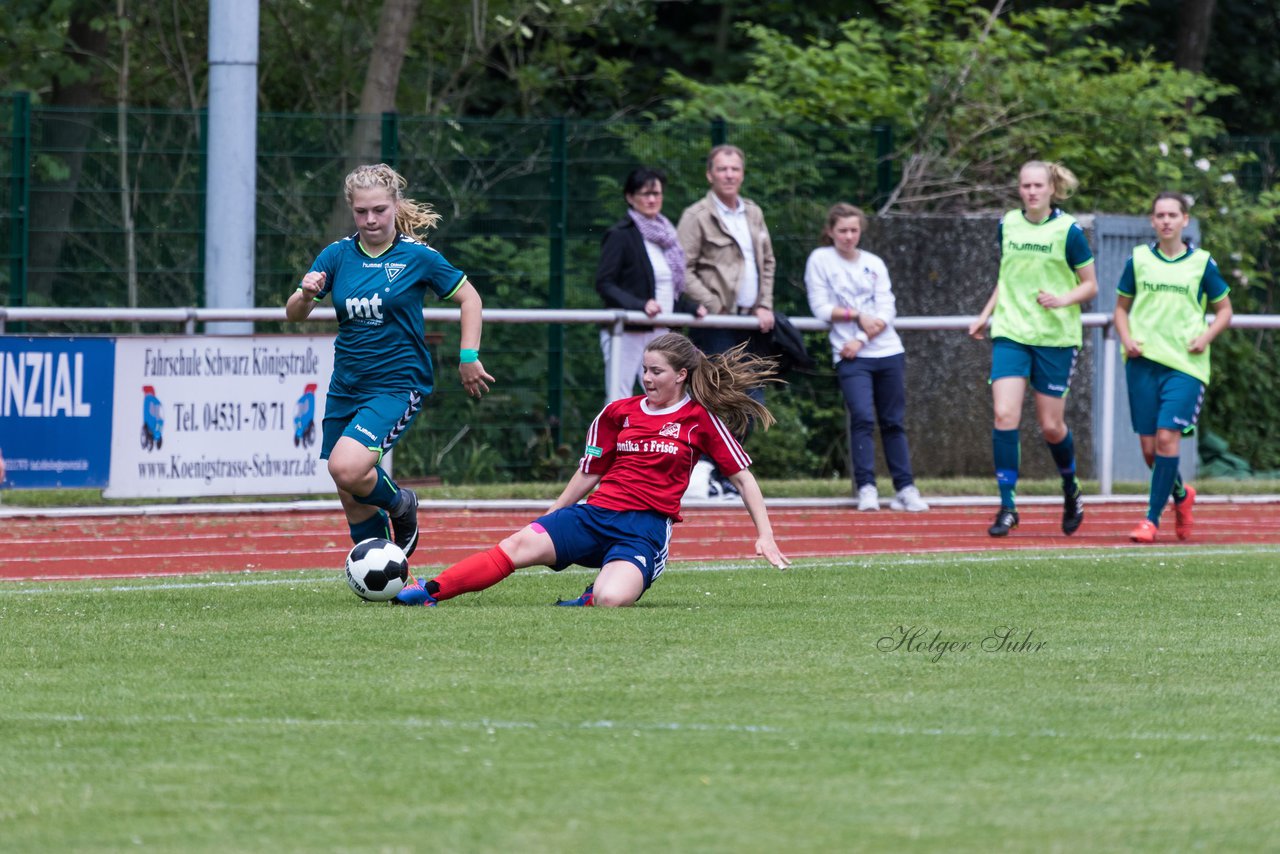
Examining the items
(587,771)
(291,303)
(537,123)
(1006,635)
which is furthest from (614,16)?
(587,771)

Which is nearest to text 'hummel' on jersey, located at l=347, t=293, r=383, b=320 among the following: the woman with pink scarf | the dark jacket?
the woman with pink scarf

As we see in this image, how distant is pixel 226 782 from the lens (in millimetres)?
4855

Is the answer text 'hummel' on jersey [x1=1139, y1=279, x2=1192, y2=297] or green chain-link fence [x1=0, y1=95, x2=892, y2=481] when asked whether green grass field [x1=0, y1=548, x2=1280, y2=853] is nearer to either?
text 'hummel' on jersey [x1=1139, y1=279, x2=1192, y2=297]


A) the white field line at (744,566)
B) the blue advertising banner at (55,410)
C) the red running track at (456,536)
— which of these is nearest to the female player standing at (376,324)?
the white field line at (744,566)

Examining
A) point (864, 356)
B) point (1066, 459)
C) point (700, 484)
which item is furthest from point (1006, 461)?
point (700, 484)

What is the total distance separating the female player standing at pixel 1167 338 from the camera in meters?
11.7

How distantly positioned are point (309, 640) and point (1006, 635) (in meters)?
2.52

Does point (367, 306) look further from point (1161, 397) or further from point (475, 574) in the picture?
point (1161, 397)

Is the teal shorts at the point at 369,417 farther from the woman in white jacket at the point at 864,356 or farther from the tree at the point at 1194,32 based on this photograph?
the tree at the point at 1194,32

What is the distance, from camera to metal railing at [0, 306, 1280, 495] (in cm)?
1235

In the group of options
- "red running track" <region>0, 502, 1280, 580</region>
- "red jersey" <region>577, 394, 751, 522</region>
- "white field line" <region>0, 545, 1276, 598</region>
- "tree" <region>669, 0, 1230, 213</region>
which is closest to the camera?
"red jersey" <region>577, 394, 751, 522</region>

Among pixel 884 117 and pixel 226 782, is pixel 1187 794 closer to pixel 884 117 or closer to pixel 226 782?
pixel 226 782

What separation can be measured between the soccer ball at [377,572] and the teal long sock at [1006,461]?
489cm
